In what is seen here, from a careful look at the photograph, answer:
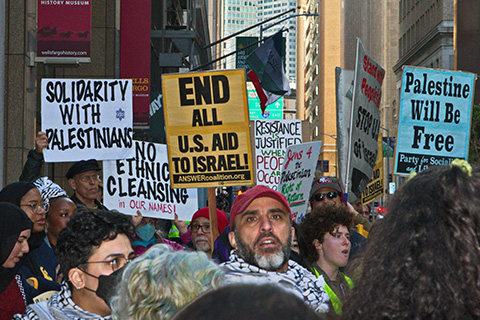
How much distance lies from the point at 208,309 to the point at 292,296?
0.13m

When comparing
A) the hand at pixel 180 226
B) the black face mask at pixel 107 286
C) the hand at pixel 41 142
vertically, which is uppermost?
the hand at pixel 41 142

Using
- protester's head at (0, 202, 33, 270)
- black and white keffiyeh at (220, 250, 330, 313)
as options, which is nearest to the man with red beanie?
black and white keffiyeh at (220, 250, 330, 313)

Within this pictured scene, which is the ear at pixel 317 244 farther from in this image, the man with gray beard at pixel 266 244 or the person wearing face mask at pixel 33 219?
the person wearing face mask at pixel 33 219

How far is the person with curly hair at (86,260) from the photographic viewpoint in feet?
11.6

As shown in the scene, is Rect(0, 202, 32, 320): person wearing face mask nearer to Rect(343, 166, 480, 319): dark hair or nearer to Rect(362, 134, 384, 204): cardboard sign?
Rect(343, 166, 480, 319): dark hair

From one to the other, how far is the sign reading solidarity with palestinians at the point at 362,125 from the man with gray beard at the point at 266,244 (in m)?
3.91

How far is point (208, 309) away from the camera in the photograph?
44.9 inches

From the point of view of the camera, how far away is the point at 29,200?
555cm

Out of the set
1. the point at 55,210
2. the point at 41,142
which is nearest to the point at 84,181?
the point at 41,142

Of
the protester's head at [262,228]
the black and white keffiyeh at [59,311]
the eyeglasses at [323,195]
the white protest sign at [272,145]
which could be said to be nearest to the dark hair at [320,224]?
the protester's head at [262,228]

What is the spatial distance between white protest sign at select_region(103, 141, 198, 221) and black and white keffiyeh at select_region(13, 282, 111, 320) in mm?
4771

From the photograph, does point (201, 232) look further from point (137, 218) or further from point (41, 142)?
point (41, 142)

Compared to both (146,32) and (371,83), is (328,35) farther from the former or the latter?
(371,83)

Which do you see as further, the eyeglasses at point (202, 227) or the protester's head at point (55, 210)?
the eyeglasses at point (202, 227)
